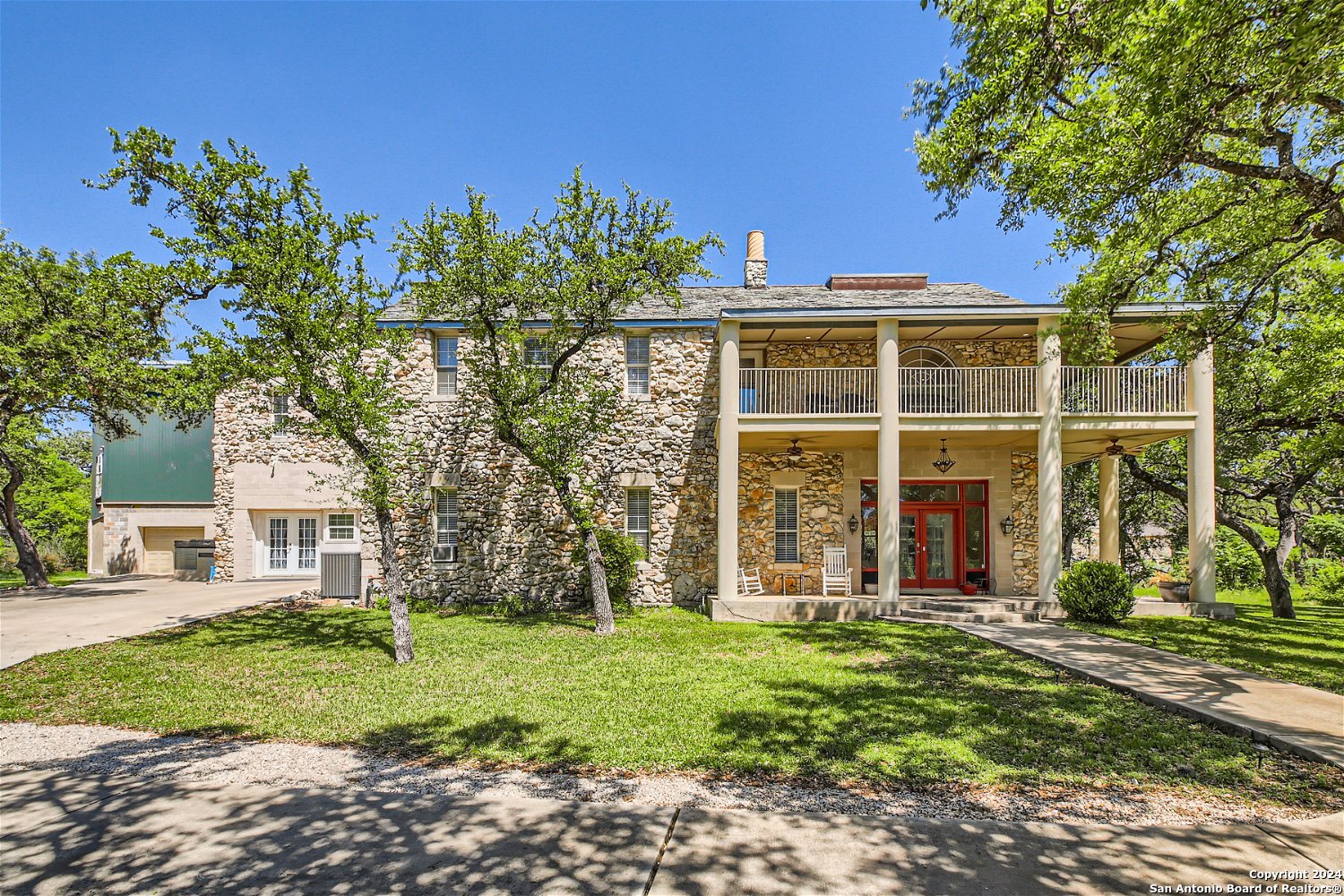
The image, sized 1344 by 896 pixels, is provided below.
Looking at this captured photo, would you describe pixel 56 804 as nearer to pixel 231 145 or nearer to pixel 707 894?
pixel 707 894

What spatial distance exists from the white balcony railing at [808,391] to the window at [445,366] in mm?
6623

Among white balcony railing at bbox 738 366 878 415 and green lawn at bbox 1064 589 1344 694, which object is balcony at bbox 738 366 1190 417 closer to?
white balcony railing at bbox 738 366 878 415

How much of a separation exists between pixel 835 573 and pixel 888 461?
291cm

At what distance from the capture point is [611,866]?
11.3 ft

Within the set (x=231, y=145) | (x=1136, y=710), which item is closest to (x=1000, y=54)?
(x=1136, y=710)

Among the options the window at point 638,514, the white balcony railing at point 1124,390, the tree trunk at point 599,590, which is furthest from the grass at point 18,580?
the white balcony railing at point 1124,390

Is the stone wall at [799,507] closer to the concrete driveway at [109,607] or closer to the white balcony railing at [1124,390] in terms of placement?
the white balcony railing at [1124,390]

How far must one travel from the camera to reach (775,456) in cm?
1452

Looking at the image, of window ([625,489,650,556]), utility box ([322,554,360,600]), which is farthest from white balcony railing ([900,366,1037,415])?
utility box ([322,554,360,600])

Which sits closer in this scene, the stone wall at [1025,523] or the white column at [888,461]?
the white column at [888,461]

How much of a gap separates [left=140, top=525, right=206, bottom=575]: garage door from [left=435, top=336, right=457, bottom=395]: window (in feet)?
45.9

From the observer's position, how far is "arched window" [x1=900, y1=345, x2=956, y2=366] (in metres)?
14.2

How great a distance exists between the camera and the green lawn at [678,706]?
4.91 m

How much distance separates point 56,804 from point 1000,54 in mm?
10415
